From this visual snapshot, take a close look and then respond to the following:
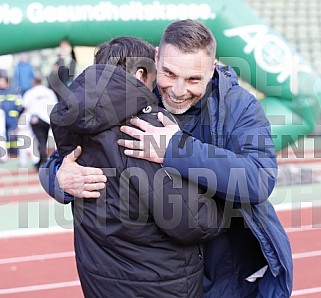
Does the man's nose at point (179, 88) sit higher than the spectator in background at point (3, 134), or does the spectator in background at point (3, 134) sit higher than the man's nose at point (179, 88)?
the man's nose at point (179, 88)

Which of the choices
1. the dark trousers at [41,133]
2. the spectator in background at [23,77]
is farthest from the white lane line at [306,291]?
the spectator in background at [23,77]

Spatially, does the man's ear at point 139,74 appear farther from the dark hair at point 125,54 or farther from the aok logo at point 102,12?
the aok logo at point 102,12

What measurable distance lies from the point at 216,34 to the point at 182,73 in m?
4.68

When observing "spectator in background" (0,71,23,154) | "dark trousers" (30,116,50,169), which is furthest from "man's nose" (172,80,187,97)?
"spectator in background" (0,71,23,154)

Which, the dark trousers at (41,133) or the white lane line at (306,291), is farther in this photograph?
the dark trousers at (41,133)

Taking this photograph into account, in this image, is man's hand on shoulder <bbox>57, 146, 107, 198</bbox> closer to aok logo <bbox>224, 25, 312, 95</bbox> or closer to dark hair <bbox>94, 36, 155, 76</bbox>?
dark hair <bbox>94, 36, 155, 76</bbox>

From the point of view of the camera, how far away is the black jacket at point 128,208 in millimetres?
1673

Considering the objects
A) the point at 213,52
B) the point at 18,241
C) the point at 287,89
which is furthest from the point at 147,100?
the point at 287,89

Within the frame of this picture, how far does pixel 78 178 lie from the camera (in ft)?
5.92

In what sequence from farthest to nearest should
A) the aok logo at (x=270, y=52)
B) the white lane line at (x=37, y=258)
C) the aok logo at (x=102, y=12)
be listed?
the aok logo at (x=270, y=52)
the aok logo at (x=102, y=12)
the white lane line at (x=37, y=258)

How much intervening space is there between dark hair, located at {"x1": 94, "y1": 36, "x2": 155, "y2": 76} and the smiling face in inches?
2.3

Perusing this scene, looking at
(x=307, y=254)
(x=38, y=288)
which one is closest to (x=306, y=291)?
(x=307, y=254)

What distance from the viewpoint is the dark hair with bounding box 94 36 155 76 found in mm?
1763

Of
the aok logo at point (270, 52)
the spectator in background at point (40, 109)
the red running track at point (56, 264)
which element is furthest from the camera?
the spectator in background at point (40, 109)
